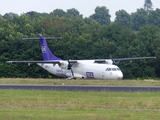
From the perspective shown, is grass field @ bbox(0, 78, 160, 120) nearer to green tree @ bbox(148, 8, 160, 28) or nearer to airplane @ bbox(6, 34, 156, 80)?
airplane @ bbox(6, 34, 156, 80)

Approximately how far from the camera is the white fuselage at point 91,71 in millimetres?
39719

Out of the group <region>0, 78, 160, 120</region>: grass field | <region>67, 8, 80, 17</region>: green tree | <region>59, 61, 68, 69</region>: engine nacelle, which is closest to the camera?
<region>0, 78, 160, 120</region>: grass field

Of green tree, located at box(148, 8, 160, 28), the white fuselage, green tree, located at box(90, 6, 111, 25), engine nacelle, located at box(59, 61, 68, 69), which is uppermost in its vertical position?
green tree, located at box(90, 6, 111, 25)

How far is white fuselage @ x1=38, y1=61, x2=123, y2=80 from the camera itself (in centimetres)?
3972

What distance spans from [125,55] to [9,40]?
18.4 meters

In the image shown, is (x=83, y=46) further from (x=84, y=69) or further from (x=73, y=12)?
(x=73, y=12)

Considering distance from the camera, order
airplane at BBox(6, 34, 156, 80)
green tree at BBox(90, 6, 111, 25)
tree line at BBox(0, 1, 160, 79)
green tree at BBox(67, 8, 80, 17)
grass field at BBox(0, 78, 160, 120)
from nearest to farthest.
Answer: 1. grass field at BBox(0, 78, 160, 120)
2. airplane at BBox(6, 34, 156, 80)
3. tree line at BBox(0, 1, 160, 79)
4. green tree at BBox(67, 8, 80, 17)
5. green tree at BBox(90, 6, 111, 25)

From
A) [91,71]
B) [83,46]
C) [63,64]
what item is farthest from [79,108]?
[83,46]

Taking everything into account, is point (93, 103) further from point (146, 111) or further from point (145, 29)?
point (145, 29)

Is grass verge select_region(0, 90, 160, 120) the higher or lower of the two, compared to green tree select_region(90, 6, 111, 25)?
lower

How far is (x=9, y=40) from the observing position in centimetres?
5997

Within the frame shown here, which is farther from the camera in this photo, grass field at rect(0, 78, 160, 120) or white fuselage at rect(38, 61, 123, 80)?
white fuselage at rect(38, 61, 123, 80)

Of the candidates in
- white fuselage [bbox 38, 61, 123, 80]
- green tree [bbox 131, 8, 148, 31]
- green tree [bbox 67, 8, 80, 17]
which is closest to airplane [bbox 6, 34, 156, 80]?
white fuselage [bbox 38, 61, 123, 80]

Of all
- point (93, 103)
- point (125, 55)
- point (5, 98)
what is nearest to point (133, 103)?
point (93, 103)
